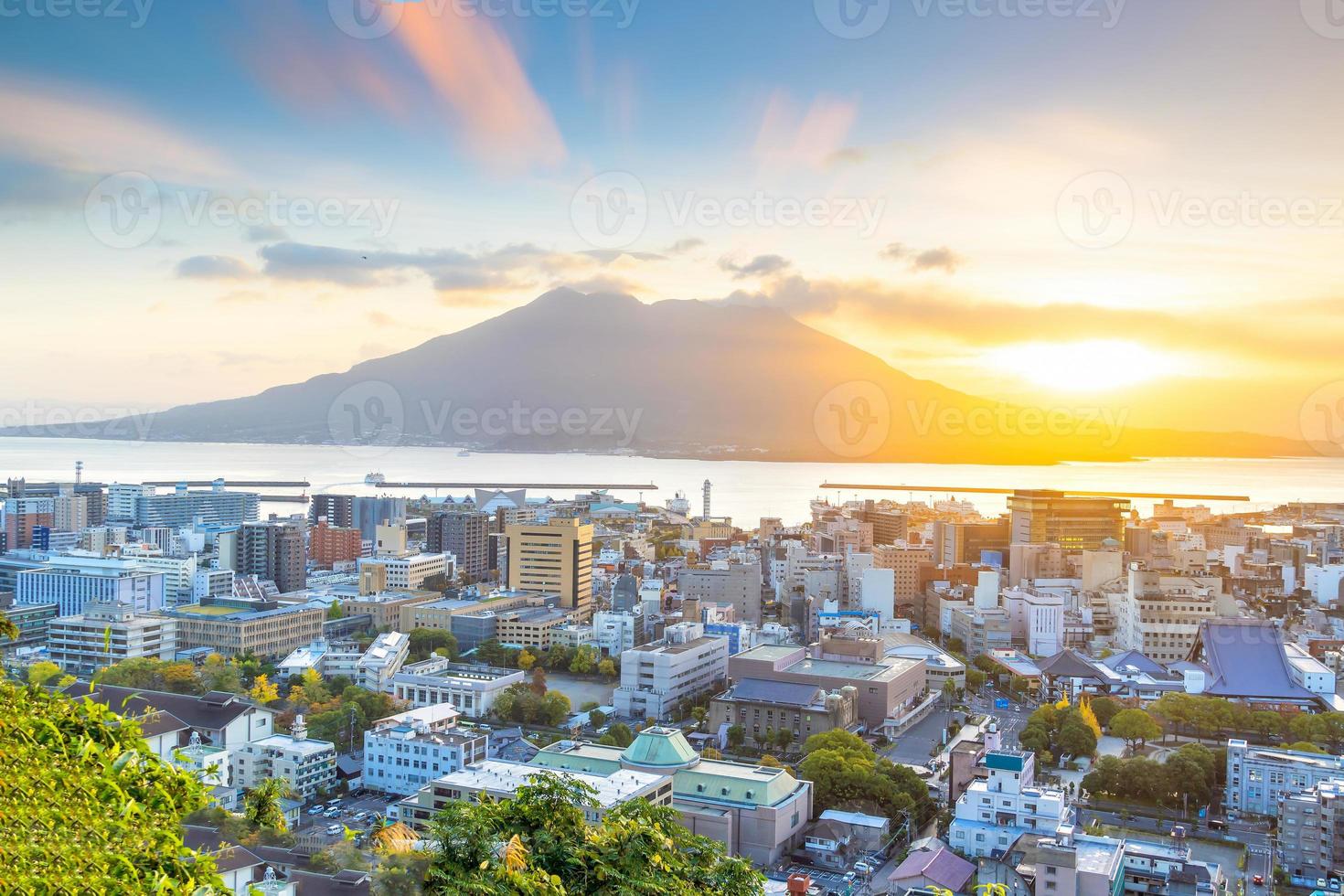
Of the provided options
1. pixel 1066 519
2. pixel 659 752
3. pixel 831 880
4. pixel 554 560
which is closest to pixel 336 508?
pixel 554 560

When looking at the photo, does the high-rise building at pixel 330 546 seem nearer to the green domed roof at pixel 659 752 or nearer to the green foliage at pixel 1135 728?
the green domed roof at pixel 659 752

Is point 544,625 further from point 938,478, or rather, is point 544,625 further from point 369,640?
point 938,478

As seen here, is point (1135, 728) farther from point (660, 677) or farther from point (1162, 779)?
point (660, 677)

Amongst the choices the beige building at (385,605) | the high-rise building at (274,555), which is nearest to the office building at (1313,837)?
the beige building at (385,605)

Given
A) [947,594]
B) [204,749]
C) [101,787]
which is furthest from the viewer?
[947,594]

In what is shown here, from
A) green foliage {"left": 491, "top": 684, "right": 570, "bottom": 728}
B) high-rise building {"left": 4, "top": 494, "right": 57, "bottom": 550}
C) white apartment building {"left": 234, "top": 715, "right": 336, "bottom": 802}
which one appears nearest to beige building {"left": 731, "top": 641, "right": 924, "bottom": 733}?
green foliage {"left": 491, "top": 684, "right": 570, "bottom": 728}

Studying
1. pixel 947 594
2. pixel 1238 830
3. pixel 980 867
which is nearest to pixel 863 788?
pixel 980 867

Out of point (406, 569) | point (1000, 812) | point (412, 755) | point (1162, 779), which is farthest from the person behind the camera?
point (406, 569)
